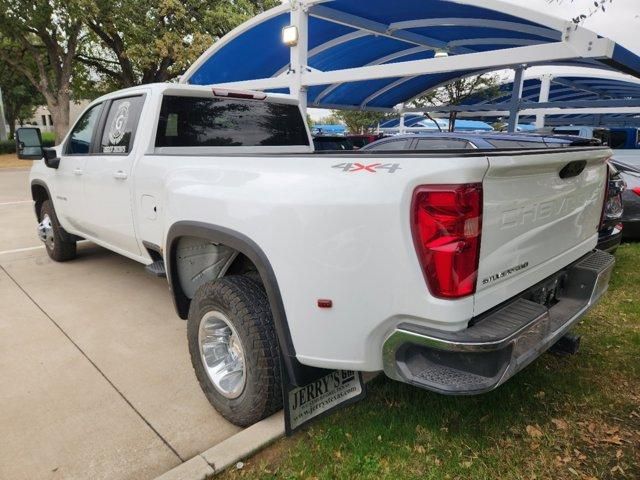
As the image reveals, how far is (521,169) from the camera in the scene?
184cm

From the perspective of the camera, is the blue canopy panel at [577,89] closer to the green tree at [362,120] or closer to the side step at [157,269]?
the side step at [157,269]

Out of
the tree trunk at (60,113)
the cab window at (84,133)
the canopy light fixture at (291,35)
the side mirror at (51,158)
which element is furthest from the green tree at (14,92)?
the cab window at (84,133)

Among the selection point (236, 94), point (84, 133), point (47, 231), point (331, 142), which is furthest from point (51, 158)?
point (331, 142)

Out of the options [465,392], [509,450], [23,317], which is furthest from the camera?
[23,317]

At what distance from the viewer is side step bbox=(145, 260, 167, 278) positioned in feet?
10.6

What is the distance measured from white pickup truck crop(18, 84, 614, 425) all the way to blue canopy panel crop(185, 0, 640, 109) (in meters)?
5.09

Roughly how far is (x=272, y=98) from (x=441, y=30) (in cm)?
717

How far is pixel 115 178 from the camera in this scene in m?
3.67

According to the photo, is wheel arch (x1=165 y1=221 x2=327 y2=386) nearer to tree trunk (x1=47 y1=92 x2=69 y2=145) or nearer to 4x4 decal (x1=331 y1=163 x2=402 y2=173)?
4x4 decal (x1=331 y1=163 x2=402 y2=173)

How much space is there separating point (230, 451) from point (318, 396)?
1.79ft

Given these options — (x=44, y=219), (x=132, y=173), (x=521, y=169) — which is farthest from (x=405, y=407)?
(x=44, y=219)

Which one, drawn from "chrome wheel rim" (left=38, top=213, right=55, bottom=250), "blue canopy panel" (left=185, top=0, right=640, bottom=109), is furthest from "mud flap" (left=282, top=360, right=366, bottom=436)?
"blue canopy panel" (left=185, top=0, right=640, bottom=109)

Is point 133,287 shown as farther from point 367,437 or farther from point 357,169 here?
point 357,169

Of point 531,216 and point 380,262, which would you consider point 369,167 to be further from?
point 531,216
